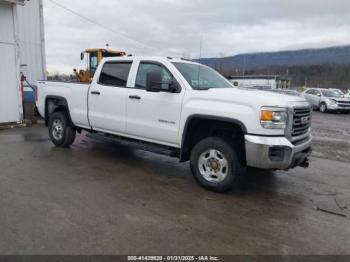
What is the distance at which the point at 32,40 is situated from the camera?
1395 centimetres

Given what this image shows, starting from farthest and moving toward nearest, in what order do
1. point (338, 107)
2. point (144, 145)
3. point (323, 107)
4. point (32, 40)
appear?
point (323, 107), point (338, 107), point (32, 40), point (144, 145)

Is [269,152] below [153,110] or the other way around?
below

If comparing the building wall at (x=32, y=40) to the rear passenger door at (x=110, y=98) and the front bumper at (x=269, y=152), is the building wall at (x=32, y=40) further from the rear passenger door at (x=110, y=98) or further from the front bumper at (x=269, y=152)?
the front bumper at (x=269, y=152)

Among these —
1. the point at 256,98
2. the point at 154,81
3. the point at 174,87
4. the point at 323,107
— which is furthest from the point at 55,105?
the point at 323,107

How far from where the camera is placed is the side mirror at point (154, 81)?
5234 millimetres

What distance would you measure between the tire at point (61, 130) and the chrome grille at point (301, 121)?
16.3ft

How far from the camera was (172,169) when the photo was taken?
6.37 m

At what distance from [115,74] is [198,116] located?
2310 mm

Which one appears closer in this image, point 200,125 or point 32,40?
point 200,125

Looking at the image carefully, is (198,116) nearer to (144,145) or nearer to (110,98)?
(144,145)

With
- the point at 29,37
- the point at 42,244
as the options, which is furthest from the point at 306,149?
the point at 29,37

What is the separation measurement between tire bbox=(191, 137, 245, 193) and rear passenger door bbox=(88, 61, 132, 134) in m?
1.78

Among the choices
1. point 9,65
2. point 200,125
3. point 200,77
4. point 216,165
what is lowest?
point 216,165

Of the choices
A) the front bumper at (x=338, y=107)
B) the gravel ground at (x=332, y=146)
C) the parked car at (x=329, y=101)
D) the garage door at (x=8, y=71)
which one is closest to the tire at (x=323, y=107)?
the parked car at (x=329, y=101)
